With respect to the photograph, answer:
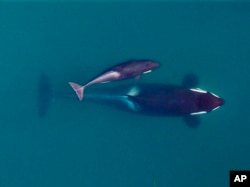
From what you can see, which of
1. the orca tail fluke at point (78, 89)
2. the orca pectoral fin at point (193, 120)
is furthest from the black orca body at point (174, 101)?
the orca tail fluke at point (78, 89)

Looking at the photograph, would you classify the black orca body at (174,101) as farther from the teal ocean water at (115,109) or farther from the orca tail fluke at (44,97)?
the orca tail fluke at (44,97)

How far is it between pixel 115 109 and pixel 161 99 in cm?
13

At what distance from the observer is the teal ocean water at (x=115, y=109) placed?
124 cm

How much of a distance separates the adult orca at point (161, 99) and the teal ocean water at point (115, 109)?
0.8 inches

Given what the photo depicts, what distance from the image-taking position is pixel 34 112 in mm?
1267

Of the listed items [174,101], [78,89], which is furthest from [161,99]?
[78,89]

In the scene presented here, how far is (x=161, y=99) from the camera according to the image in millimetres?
1249

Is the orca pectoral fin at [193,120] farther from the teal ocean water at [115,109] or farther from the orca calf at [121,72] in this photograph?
the orca calf at [121,72]

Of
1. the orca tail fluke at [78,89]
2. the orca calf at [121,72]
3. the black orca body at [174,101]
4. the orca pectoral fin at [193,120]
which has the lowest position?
the orca pectoral fin at [193,120]

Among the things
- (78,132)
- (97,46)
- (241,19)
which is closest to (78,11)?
(97,46)

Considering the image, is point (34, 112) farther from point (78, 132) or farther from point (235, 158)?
point (235, 158)

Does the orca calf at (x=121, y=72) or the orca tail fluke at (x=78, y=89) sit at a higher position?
the orca calf at (x=121, y=72)

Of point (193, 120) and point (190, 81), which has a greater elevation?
point (190, 81)

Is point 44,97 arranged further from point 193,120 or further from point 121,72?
point 193,120
